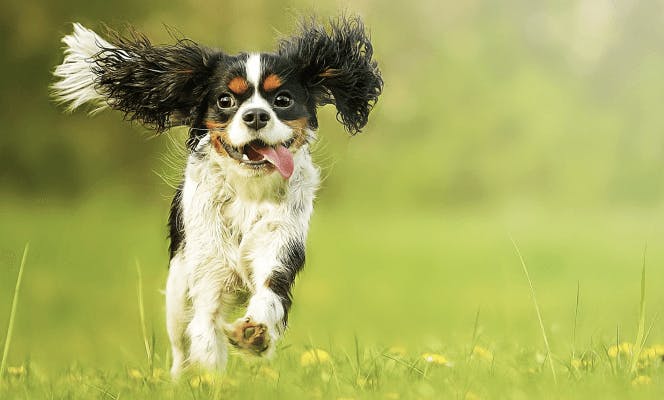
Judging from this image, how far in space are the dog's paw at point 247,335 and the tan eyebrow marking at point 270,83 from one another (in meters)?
1.00

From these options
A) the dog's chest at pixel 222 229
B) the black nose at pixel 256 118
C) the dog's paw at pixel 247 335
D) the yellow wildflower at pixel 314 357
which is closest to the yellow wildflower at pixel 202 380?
the dog's paw at pixel 247 335

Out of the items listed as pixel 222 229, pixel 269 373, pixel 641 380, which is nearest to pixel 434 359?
pixel 269 373

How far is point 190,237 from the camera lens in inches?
179

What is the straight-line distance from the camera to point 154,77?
15.8 ft

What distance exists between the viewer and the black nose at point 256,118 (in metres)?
4.07

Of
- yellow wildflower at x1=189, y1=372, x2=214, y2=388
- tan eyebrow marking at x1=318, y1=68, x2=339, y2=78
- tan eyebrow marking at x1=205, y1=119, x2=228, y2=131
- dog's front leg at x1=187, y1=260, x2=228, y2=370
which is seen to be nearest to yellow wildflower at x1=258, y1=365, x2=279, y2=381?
yellow wildflower at x1=189, y1=372, x2=214, y2=388

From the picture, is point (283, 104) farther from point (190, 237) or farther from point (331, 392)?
point (331, 392)

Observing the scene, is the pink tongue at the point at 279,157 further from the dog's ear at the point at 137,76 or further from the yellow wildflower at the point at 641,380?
the yellow wildflower at the point at 641,380

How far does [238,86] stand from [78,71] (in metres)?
1.21

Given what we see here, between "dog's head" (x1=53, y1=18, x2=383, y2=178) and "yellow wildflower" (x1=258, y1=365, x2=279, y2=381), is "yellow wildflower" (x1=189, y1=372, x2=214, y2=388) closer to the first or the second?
"yellow wildflower" (x1=258, y1=365, x2=279, y2=381)

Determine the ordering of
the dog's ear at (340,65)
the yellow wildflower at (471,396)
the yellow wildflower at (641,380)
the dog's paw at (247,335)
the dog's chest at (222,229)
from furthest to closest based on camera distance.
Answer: the dog's ear at (340,65) → the dog's chest at (222,229) → the yellow wildflower at (641,380) → the dog's paw at (247,335) → the yellow wildflower at (471,396)

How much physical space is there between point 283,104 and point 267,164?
264mm

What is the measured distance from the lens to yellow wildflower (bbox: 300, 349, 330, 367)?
4223 mm

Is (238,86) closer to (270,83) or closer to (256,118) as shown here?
(270,83)
